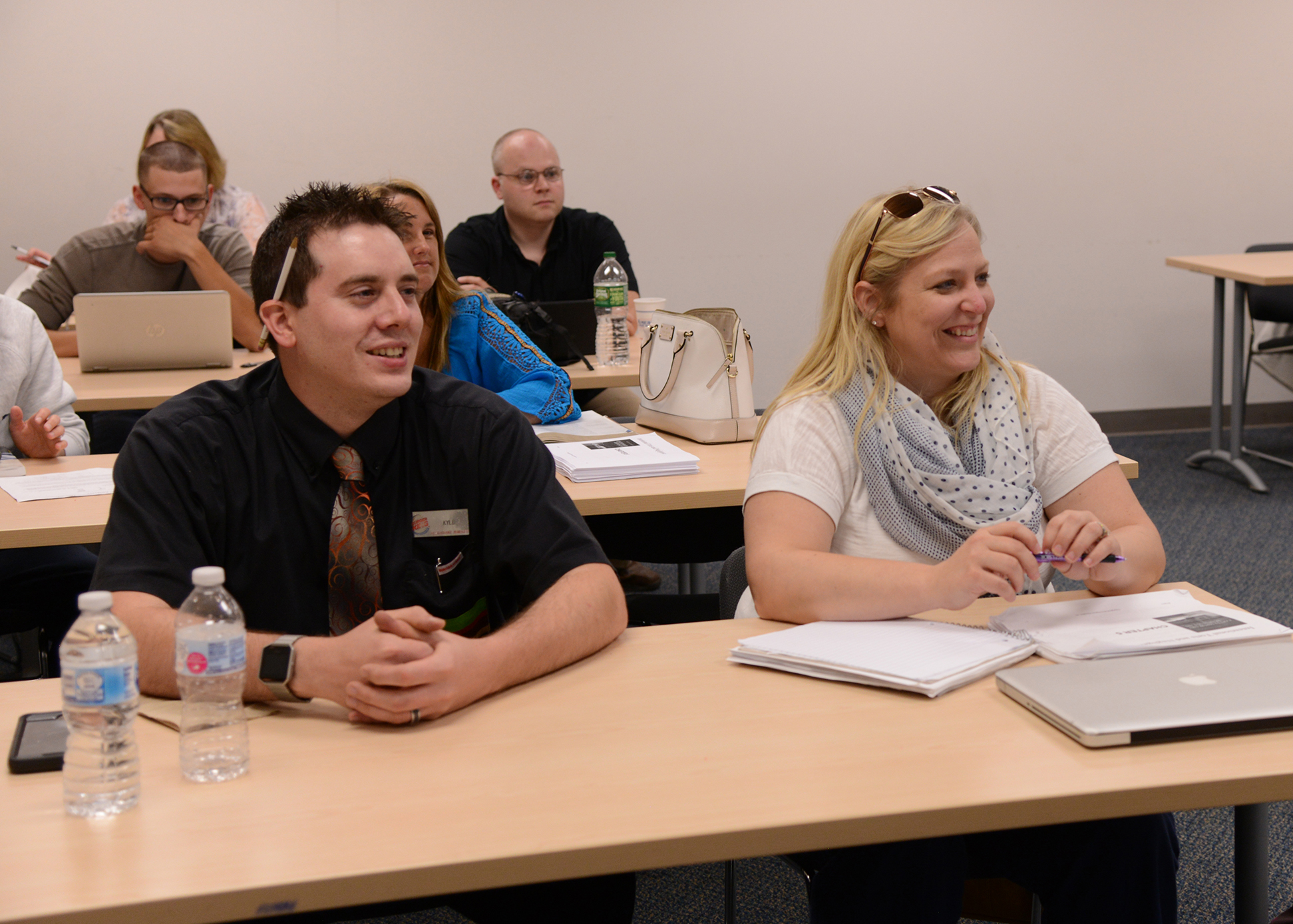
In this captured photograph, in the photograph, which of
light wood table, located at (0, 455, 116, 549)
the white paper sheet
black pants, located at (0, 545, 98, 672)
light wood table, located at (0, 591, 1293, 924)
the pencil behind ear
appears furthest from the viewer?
black pants, located at (0, 545, 98, 672)

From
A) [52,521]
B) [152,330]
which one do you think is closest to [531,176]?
[152,330]

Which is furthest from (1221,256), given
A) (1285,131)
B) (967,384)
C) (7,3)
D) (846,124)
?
(7,3)

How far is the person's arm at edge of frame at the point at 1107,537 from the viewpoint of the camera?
4.99ft

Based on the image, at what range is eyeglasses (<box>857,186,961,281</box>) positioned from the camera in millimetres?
1775

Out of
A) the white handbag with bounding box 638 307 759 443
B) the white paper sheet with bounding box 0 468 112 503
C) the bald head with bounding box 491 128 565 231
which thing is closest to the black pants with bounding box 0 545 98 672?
the white paper sheet with bounding box 0 468 112 503

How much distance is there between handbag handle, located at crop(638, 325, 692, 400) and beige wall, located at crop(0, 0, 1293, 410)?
7.71 ft

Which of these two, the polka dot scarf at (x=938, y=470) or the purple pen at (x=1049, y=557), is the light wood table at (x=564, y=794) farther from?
the polka dot scarf at (x=938, y=470)

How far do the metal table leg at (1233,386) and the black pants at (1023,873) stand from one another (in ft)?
12.7

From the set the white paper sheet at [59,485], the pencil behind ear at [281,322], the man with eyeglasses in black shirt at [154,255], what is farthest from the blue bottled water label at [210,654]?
the man with eyeglasses in black shirt at [154,255]

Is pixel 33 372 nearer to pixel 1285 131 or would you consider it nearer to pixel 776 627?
pixel 776 627

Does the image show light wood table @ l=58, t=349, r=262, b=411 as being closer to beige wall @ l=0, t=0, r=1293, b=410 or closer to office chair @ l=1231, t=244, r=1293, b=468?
beige wall @ l=0, t=0, r=1293, b=410

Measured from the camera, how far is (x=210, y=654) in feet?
3.66

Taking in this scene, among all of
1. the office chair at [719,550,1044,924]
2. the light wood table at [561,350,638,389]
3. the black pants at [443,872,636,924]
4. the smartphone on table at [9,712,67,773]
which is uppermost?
the light wood table at [561,350,638,389]

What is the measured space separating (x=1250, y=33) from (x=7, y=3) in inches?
219
